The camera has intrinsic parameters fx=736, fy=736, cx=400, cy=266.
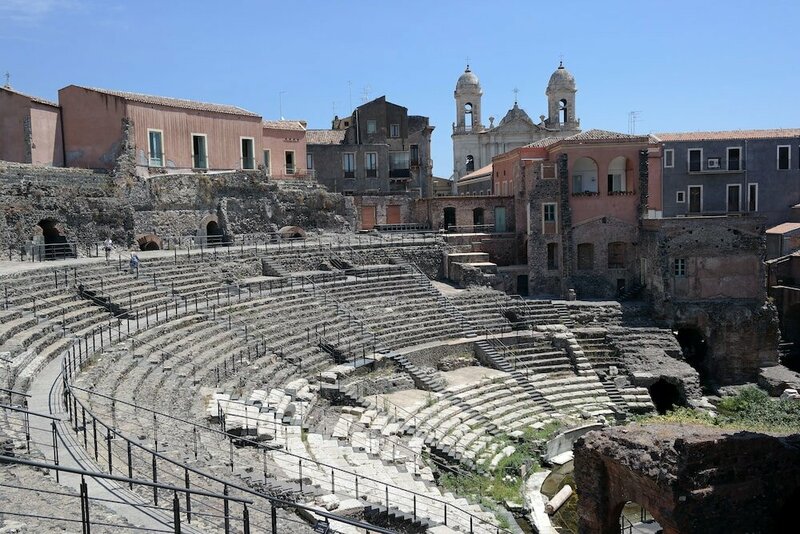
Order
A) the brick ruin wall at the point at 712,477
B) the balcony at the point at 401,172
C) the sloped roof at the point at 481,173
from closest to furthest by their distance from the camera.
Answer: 1. the brick ruin wall at the point at 712,477
2. the sloped roof at the point at 481,173
3. the balcony at the point at 401,172

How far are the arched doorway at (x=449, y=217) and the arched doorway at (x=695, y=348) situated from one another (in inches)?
510

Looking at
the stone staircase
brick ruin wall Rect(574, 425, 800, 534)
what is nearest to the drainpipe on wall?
the stone staircase

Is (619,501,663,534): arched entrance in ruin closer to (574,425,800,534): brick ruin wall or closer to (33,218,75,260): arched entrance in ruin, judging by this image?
(574,425,800,534): brick ruin wall

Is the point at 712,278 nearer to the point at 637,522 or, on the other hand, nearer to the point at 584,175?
the point at 584,175

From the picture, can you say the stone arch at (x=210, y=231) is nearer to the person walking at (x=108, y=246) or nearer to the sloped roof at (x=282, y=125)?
the person walking at (x=108, y=246)

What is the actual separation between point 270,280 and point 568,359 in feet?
39.2

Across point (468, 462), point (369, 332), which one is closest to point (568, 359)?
point (369, 332)

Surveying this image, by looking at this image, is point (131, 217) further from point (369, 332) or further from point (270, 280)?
point (369, 332)

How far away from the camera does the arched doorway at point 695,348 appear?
3167cm

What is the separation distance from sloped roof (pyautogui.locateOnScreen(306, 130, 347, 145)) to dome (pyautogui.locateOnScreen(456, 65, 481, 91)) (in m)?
11.7

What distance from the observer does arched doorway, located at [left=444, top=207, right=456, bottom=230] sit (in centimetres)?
3975

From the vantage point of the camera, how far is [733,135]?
40.0 m

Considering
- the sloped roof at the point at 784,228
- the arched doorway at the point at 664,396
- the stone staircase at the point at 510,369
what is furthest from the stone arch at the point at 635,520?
the sloped roof at the point at 784,228

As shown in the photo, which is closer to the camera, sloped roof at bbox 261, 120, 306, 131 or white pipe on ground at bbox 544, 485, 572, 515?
white pipe on ground at bbox 544, 485, 572, 515
